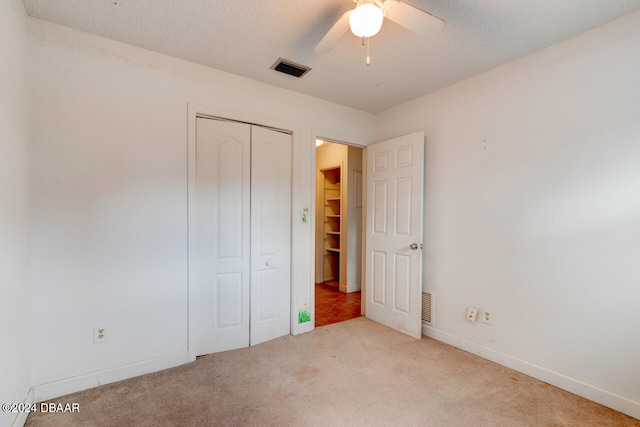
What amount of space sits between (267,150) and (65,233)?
165cm

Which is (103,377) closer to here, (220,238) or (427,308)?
(220,238)

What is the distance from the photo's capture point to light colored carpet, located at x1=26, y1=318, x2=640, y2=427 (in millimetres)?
1696

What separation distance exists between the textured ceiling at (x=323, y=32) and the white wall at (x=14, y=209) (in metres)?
0.35

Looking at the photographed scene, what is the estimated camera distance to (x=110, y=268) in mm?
2059

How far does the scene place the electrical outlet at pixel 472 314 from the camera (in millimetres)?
2531

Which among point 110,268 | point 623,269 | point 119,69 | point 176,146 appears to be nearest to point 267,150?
point 176,146

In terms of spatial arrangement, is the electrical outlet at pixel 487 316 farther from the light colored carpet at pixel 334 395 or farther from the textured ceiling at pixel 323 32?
the textured ceiling at pixel 323 32

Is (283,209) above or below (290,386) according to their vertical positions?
above

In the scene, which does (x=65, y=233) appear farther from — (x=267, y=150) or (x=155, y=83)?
(x=267, y=150)

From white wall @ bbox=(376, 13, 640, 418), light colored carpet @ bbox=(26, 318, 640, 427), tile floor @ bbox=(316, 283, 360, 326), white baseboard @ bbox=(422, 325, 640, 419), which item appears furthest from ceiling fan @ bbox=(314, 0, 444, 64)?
tile floor @ bbox=(316, 283, 360, 326)

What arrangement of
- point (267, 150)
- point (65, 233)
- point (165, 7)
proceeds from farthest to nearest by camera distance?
1. point (267, 150)
2. point (65, 233)
3. point (165, 7)

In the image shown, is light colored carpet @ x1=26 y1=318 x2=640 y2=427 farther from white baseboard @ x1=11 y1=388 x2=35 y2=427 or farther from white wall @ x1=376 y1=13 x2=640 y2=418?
white wall @ x1=376 y1=13 x2=640 y2=418

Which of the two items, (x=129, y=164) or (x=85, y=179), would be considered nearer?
(x=85, y=179)

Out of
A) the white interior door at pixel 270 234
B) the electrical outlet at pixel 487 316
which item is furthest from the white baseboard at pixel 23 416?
the electrical outlet at pixel 487 316
